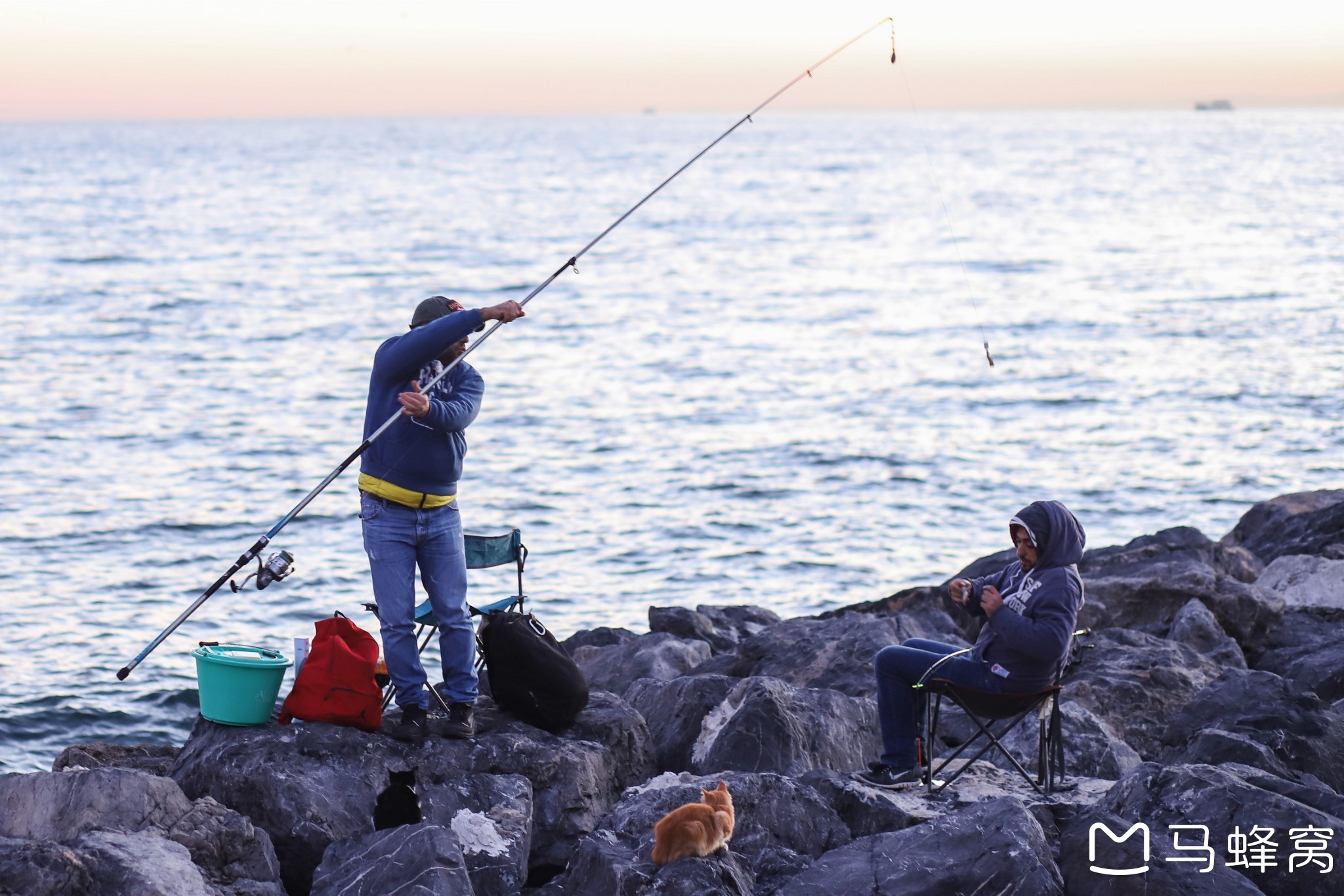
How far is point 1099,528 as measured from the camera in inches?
634

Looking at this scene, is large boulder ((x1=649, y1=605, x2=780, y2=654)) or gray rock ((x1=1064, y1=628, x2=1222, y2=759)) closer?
gray rock ((x1=1064, y1=628, x2=1222, y2=759))

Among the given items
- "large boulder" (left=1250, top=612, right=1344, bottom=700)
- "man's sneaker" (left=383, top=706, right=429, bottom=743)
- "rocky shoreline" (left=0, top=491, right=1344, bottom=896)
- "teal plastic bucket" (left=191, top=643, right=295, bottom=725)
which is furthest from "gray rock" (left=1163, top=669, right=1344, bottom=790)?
"teal plastic bucket" (left=191, top=643, right=295, bottom=725)

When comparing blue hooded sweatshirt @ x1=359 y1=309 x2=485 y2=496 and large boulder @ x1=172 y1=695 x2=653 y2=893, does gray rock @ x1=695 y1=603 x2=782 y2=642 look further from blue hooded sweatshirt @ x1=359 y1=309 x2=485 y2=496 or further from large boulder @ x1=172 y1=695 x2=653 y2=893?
blue hooded sweatshirt @ x1=359 y1=309 x2=485 y2=496

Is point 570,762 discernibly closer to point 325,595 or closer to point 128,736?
point 128,736

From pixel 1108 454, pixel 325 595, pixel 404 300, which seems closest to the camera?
pixel 325 595

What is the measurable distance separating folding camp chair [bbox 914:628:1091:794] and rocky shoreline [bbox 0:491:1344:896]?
0.12 metres

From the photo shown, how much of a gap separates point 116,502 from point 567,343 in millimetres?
13490

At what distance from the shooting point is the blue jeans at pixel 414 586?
5.97 metres

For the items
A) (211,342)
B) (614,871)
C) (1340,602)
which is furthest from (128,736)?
(211,342)

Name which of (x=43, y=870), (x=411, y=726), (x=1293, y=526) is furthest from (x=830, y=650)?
(x=1293, y=526)

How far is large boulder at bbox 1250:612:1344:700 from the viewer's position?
8.11 m

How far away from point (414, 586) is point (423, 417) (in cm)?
82

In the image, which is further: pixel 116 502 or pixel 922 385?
pixel 922 385

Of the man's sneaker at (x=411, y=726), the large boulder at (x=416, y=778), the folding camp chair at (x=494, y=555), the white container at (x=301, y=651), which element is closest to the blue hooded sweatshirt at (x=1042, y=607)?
the large boulder at (x=416, y=778)
